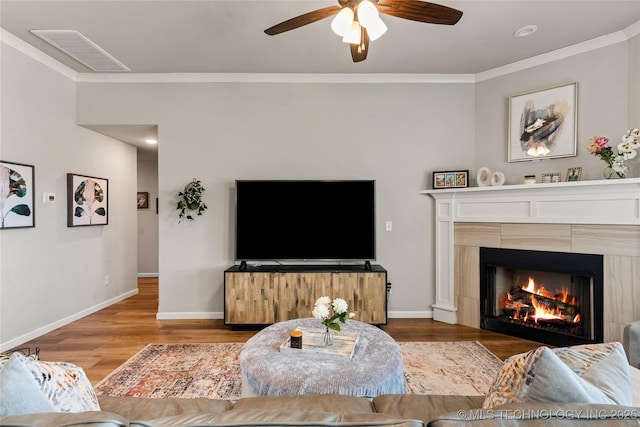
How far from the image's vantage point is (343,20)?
1.89 metres

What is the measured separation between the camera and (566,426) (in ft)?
2.22

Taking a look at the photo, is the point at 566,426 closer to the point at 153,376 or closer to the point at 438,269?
the point at 153,376

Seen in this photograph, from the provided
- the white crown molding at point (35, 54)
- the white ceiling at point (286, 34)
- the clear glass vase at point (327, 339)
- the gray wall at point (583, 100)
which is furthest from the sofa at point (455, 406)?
the white crown molding at point (35, 54)

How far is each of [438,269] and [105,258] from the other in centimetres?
429

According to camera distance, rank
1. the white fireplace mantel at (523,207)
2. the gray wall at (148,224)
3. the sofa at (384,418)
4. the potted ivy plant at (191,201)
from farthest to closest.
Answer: the gray wall at (148,224), the potted ivy plant at (191,201), the white fireplace mantel at (523,207), the sofa at (384,418)

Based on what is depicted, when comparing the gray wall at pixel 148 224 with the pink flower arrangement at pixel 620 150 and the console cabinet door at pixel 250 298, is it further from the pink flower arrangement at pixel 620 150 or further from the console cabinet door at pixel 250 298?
the pink flower arrangement at pixel 620 150

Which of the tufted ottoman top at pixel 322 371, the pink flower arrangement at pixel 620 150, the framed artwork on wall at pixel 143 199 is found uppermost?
the pink flower arrangement at pixel 620 150

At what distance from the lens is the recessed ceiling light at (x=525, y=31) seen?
289 centimetres

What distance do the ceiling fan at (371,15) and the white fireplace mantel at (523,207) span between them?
2001 millimetres

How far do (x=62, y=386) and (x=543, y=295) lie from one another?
382 cm

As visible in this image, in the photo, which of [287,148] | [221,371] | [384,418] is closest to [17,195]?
[221,371]

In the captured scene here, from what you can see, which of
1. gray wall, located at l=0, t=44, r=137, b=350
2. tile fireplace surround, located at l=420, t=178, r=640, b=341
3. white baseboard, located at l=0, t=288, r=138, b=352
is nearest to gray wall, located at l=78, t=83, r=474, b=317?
tile fireplace surround, located at l=420, t=178, r=640, b=341

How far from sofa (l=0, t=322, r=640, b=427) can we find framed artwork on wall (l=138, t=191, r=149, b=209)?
607 centimetres

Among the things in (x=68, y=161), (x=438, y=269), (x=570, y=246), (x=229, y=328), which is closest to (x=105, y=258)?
(x=68, y=161)
